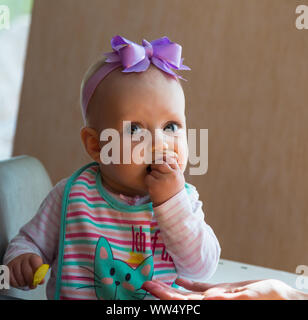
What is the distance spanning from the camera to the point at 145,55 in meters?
0.77

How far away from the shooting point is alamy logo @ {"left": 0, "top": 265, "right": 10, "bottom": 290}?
73 centimetres

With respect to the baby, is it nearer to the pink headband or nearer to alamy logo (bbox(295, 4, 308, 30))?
the pink headband

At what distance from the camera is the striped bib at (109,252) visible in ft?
2.46

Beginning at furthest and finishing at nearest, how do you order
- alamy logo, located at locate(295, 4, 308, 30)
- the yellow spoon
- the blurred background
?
1. the blurred background
2. alamy logo, located at locate(295, 4, 308, 30)
3. the yellow spoon

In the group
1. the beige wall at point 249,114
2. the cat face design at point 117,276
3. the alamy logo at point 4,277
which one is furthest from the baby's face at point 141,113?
the beige wall at point 249,114

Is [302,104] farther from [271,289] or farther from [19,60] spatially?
[19,60]

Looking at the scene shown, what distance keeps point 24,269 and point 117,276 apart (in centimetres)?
14

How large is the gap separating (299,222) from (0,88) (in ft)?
4.64

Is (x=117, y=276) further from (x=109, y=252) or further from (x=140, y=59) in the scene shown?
(x=140, y=59)

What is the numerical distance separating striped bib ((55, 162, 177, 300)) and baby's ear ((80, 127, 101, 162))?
0.07 metres

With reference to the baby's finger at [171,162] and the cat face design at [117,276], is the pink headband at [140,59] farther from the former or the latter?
the cat face design at [117,276]

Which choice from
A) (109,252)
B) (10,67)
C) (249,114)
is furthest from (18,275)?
(10,67)

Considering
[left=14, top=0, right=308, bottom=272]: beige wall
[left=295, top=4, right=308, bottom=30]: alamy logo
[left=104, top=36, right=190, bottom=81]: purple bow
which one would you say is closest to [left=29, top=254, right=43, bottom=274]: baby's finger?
[left=104, top=36, right=190, bottom=81]: purple bow

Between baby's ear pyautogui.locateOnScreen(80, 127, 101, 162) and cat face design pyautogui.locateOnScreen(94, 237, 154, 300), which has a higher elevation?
baby's ear pyautogui.locateOnScreen(80, 127, 101, 162)
